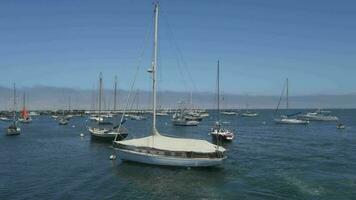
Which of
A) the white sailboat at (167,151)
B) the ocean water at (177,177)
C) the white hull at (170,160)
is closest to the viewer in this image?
the ocean water at (177,177)

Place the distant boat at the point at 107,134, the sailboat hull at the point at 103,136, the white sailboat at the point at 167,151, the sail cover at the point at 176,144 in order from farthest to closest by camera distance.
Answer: the sailboat hull at the point at 103,136 < the distant boat at the point at 107,134 < the sail cover at the point at 176,144 < the white sailboat at the point at 167,151

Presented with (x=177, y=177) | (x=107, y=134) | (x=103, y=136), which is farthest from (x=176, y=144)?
(x=103, y=136)

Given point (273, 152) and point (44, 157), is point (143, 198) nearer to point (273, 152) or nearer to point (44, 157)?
point (44, 157)

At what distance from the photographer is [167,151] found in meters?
57.2

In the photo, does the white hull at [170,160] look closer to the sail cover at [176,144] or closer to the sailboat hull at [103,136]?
the sail cover at [176,144]

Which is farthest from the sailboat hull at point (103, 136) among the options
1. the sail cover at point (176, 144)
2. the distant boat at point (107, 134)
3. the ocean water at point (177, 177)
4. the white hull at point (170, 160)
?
the white hull at point (170, 160)

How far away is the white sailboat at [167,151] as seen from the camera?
56.0m

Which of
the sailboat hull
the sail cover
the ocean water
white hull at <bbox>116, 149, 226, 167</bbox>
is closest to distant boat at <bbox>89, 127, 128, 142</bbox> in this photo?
the sailboat hull

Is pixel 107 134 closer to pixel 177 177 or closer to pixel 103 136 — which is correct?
pixel 103 136

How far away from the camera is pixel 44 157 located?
70250 mm

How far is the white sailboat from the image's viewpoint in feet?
184

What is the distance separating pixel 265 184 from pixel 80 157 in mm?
32349

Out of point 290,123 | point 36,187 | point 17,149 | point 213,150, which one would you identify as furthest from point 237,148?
point 290,123

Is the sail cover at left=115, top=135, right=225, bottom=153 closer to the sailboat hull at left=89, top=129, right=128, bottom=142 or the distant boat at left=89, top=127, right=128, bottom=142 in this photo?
the distant boat at left=89, top=127, right=128, bottom=142
